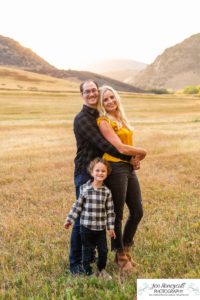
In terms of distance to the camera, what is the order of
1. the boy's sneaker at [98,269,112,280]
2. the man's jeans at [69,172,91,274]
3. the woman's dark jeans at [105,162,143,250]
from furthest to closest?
the man's jeans at [69,172,91,274], the woman's dark jeans at [105,162,143,250], the boy's sneaker at [98,269,112,280]

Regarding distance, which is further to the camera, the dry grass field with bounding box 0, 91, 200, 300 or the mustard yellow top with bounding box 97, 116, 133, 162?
the mustard yellow top with bounding box 97, 116, 133, 162

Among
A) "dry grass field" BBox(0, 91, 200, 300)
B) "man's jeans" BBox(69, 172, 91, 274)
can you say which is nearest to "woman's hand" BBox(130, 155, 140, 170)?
"man's jeans" BBox(69, 172, 91, 274)

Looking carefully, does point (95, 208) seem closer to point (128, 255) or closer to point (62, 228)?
point (128, 255)

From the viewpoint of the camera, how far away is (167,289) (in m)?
3.83

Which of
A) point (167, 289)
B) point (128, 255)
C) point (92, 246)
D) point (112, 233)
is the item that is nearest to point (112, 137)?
point (112, 233)

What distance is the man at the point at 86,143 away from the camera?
561 cm

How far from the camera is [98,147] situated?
562 cm

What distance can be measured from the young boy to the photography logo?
1.67 meters

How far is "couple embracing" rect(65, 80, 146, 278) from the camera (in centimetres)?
561

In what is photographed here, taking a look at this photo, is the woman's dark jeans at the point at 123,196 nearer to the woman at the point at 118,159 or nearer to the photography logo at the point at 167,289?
the woman at the point at 118,159

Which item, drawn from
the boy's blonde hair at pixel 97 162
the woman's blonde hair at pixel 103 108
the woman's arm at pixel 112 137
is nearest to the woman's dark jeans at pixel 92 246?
the boy's blonde hair at pixel 97 162

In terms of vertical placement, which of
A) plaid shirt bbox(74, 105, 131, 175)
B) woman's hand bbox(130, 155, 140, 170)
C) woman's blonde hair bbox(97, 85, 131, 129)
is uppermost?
woman's blonde hair bbox(97, 85, 131, 129)

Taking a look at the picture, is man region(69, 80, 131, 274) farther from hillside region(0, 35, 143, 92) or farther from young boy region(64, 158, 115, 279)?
hillside region(0, 35, 143, 92)

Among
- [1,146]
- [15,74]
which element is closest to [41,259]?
[1,146]
